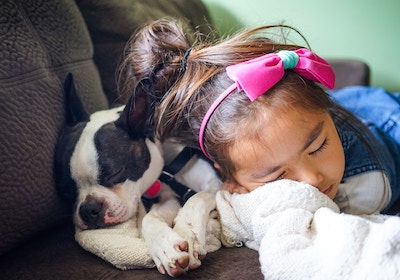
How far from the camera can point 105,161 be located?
0.99 metres

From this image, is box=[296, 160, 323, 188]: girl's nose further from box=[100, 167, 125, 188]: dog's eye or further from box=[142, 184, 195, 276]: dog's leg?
box=[100, 167, 125, 188]: dog's eye

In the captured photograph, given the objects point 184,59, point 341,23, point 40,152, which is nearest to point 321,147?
point 184,59

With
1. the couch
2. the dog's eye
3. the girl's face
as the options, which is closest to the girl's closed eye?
the girl's face

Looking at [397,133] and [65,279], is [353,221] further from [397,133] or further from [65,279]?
[397,133]

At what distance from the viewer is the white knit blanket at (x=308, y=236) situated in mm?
583

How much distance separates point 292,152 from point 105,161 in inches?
17.8

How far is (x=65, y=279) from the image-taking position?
77 centimetres

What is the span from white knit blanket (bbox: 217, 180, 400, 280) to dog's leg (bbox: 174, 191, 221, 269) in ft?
0.10

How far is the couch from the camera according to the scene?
0.80m

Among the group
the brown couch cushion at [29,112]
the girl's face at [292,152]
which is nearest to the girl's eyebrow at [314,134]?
the girl's face at [292,152]

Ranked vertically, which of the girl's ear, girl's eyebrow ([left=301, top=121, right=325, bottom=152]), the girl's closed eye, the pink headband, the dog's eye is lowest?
the dog's eye

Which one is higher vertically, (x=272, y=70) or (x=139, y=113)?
(x=272, y=70)

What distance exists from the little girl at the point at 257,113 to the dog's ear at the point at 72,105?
0.16 metres

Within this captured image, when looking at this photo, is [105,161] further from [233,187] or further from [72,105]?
[233,187]
